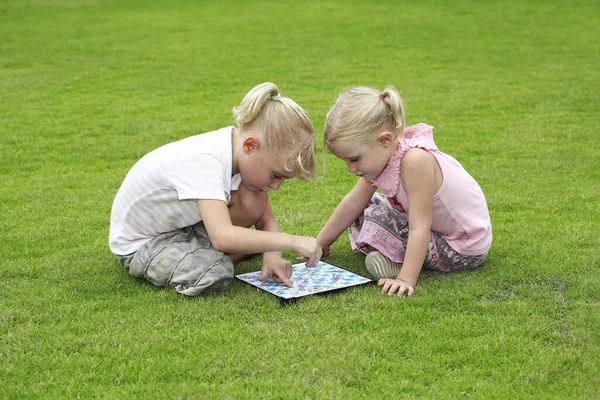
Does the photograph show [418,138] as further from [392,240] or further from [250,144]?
[250,144]

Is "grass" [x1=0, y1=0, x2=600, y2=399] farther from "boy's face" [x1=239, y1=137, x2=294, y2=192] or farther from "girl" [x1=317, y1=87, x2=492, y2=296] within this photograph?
"boy's face" [x1=239, y1=137, x2=294, y2=192]

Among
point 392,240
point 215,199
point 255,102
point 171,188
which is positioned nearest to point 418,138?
point 392,240

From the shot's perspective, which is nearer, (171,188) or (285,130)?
(285,130)

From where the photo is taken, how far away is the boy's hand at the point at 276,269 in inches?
155

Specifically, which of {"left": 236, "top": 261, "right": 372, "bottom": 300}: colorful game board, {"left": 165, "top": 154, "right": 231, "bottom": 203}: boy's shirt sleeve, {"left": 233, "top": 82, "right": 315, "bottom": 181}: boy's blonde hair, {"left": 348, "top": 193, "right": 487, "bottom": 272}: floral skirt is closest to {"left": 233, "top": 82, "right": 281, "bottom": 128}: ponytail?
{"left": 233, "top": 82, "right": 315, "bottom": 181}: boy's blonde hair

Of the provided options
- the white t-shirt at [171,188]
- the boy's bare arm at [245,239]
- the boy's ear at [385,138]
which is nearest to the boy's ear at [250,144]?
the white t-shirt at [171,188]

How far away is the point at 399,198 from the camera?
4.18 m

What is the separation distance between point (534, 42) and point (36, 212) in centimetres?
1290

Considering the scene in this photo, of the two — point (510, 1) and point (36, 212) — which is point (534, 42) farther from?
point (36, 212)

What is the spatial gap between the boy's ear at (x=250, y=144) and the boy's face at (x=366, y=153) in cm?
39

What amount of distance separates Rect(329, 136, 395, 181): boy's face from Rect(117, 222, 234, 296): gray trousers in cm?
82

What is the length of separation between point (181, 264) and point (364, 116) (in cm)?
119

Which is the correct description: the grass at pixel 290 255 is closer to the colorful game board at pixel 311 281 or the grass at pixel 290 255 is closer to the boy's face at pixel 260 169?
the colorful game board at pixel 311 281

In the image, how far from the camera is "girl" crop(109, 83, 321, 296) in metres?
3.69
